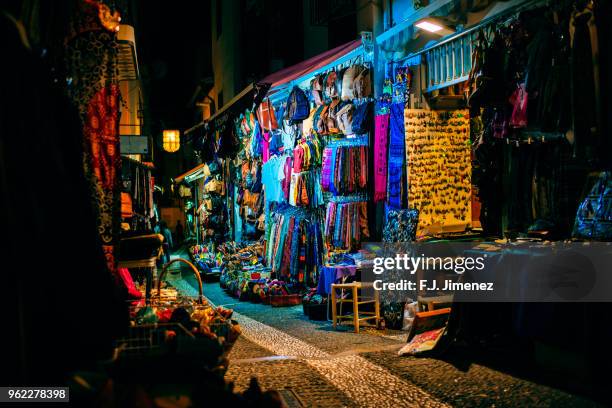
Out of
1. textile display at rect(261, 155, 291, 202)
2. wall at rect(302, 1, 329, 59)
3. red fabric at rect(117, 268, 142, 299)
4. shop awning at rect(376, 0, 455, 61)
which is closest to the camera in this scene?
red fabric at rect(117, 268, 142, 299)

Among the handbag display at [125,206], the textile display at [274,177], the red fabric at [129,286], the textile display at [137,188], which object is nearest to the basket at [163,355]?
the red fabric at [129,286]

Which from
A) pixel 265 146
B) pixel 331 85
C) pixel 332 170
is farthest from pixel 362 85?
pixel 265 146

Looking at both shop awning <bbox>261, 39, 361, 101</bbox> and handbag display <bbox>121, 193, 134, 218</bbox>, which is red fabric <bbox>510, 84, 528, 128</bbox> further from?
handbag display <bbox>121, 193, 134, 218</bbox>

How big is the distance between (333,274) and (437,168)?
2.62m

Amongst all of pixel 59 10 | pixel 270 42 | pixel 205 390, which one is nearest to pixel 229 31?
pixel 270 42

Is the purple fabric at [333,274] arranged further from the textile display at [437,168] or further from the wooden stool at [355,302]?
the textile display at [437,168]

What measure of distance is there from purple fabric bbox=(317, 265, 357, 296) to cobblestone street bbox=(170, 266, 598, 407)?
1065 mm

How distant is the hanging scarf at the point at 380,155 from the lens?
11.1 meters

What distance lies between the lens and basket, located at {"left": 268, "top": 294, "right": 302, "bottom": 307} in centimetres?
1352

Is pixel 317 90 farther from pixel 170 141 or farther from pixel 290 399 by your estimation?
pixel 170 141

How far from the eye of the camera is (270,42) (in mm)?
18969

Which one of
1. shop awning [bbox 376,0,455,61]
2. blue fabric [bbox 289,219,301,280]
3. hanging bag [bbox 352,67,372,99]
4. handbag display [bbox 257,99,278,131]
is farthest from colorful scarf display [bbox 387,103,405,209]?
handbag display [bbox 257,99,278,131]

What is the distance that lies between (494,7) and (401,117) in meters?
2.54

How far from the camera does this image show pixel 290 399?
6.12m
